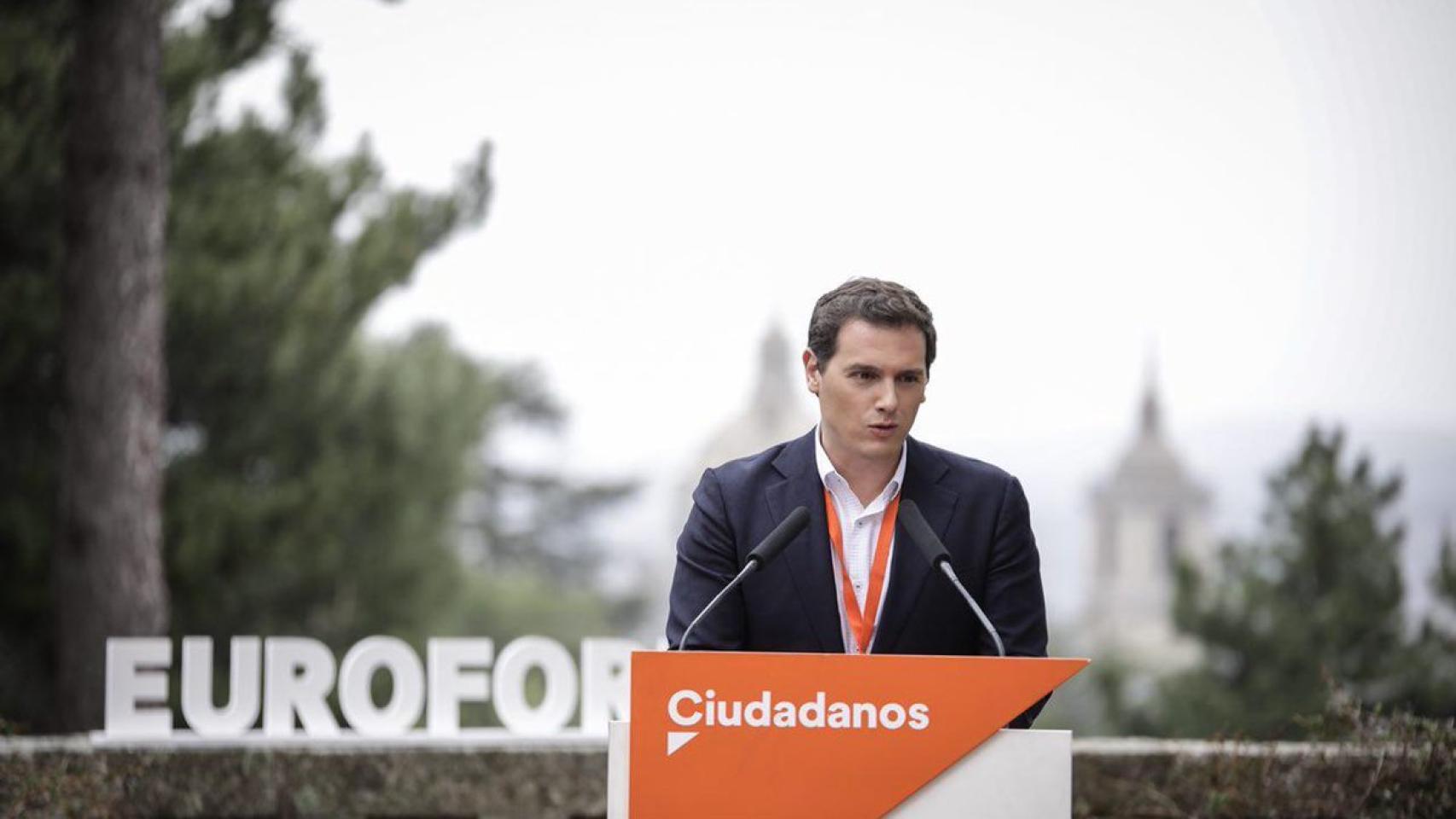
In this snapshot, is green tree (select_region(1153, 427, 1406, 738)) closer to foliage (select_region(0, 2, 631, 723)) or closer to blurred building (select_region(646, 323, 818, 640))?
foliage (select_region(0, 2, 631, 723))

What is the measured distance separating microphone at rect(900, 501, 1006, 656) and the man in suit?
0.06 m

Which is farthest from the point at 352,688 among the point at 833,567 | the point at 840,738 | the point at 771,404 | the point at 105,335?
the point at 771,404

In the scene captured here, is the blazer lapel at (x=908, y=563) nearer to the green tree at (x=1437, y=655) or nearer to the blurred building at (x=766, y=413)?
the green tree at (x=1437, y=655)

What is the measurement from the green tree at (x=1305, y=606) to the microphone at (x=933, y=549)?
1278 centimetres

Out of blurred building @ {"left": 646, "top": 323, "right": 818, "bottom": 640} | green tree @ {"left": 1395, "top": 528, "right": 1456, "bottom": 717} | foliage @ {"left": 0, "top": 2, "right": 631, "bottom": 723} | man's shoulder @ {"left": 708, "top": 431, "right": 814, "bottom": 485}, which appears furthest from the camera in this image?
blurred building @ {"left": 646, "top": 323, "right": 818, "bottom": 640}

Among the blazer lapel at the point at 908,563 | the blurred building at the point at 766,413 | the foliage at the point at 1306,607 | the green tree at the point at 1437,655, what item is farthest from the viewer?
the blurred building at the point at 766,413

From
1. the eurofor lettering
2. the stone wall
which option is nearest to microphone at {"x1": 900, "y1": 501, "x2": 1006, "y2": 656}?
the stone wall

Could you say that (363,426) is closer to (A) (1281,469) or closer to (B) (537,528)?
(A) (1281,469)

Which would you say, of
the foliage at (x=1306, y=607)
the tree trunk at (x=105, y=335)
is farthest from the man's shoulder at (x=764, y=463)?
the foliage at (x=1306, y=607)

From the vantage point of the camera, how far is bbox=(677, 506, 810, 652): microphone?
2.78m

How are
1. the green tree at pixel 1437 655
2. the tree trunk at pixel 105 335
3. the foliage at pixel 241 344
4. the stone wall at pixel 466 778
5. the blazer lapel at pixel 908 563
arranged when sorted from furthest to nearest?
1. the green tree at pixel 1437 655
2. the foliage at pixel 241 344
3. the tree trunk at pixel 105 335
4. the stone wall at pixel 466 778
5. the blazer lapel at pixel 908 563

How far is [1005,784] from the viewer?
253cm

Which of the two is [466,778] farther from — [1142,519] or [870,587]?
[1142,519]

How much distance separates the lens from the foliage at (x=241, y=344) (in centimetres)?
1005
